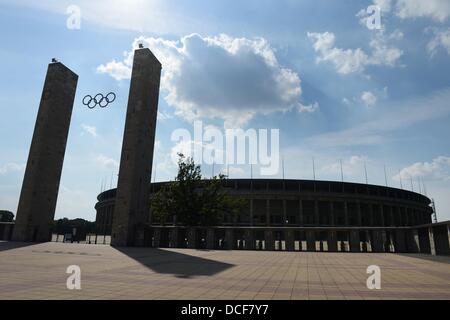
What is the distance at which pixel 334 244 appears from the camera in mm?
33750

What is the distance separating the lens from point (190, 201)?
41156 mm

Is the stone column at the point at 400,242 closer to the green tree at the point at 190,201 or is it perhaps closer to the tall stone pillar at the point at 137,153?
the green tree at the point at 190,201

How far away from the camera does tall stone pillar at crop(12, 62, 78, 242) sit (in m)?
41.0

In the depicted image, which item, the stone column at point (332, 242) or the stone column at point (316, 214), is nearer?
the stone column at point (332, 242)

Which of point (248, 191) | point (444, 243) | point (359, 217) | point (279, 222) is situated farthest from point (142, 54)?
point (359, 217)

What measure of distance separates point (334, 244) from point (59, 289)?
3068 centimetres

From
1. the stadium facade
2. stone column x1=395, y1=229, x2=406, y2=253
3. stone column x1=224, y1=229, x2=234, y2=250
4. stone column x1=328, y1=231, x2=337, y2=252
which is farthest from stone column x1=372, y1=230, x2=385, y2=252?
the stadium facade

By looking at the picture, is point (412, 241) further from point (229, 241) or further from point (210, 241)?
point (210, 241)

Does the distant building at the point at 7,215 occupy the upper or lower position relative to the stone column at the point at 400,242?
upper

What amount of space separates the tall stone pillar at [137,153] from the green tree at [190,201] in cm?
268

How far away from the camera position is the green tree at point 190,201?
4069cm

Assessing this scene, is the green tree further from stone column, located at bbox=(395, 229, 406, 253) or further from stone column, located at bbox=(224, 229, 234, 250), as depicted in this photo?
stone column, located at bbox=(395, 229, 406, 253)

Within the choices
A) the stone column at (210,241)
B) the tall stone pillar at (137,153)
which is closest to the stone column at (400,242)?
the stone column at (210,241)

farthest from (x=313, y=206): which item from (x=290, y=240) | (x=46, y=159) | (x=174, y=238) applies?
(x=46, y=159)
